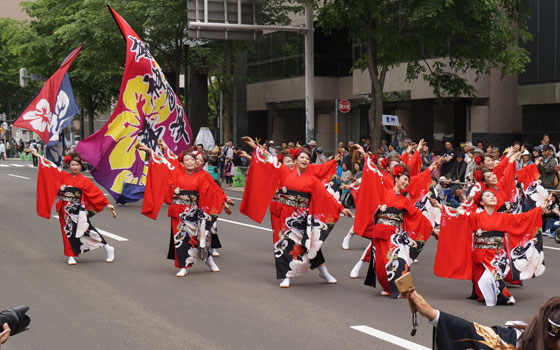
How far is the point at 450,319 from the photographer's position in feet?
11.8

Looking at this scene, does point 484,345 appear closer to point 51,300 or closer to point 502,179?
point 51,300

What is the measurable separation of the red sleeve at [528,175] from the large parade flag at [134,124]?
8.45 m

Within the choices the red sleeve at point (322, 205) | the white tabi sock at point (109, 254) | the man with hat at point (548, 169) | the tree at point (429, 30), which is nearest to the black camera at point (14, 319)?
the red sleeve at point (322, 205)

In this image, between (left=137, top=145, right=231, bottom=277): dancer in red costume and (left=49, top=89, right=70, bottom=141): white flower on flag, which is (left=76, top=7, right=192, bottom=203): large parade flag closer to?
(left=49, top=89, right=70, bottom=141): white flower on flag

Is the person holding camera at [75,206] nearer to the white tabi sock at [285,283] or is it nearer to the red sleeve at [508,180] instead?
the white tabi sock at [285,283]

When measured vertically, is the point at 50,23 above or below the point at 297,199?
above

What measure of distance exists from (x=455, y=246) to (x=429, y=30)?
523 inches

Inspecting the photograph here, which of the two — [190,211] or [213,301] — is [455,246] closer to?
[213,301]

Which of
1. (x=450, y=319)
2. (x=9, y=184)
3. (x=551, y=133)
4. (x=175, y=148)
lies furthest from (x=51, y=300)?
(x=9, y=184)

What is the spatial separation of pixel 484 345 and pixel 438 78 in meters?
20.1

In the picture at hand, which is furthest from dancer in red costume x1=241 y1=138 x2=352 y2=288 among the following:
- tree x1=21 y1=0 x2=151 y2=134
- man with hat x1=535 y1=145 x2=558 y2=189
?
tree x1=21 y1=0 x2=151 y2=134

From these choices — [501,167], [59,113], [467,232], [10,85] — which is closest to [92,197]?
[467,232]

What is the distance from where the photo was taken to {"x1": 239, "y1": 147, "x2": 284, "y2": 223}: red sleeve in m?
10.6

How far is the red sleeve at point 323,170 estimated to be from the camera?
32.8 ft
